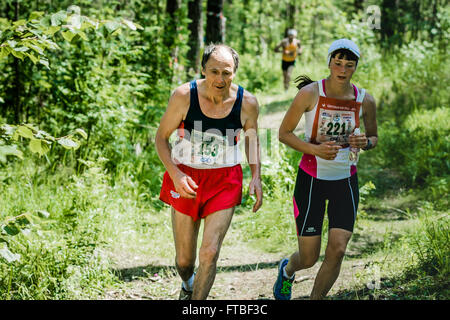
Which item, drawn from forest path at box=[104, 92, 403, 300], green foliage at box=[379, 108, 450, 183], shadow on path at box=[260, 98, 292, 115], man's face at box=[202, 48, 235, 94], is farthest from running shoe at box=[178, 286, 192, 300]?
shadow on path at box=[260, 98, 292, 115]

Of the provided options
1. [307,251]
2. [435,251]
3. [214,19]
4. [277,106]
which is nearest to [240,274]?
[307,251]

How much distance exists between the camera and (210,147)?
12.9ft

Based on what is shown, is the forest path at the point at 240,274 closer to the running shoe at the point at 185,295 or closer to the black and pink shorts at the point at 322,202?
the running shoe at the point at 185,295

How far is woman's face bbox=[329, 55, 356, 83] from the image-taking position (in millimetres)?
4066

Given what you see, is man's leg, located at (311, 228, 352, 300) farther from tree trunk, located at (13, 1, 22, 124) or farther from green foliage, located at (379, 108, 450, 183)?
tree trunk, located at (13, 1, 22, 124)

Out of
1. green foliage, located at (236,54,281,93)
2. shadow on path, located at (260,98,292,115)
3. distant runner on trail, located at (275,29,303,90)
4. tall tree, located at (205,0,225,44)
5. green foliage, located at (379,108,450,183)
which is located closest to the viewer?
green foliage, located at (379,108,450,183)

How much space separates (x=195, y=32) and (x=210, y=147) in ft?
24.0

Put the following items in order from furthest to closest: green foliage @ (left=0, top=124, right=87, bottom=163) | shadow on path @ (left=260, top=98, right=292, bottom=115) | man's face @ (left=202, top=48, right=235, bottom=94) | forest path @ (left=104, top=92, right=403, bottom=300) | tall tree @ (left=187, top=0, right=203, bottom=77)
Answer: shadow on path @ (left=260, top=98, right=292, bottom=115) → tall tree @ (left=187, top=0, right=203, bottom=77) → forest path @ (left=104, top=92, right=403, bottom=300) → man's face @ (left=202, top=48, right=235, bottom=94) → green foliage @ (left=0, top=124, right=87, bottom=163)

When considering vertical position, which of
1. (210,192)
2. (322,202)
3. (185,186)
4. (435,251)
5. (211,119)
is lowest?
(435,251)

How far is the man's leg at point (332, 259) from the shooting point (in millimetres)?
3930

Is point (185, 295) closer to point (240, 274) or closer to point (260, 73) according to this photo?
point (240, 274)

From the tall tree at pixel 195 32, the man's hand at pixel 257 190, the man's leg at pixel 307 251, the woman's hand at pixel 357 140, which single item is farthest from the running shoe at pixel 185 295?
the tall tree at pixel 195 32

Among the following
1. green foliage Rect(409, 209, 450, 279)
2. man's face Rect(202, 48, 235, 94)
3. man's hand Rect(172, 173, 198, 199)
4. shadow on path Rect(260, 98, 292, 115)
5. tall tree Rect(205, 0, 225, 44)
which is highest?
tall tree Rect(205, 0, 225, 44)
